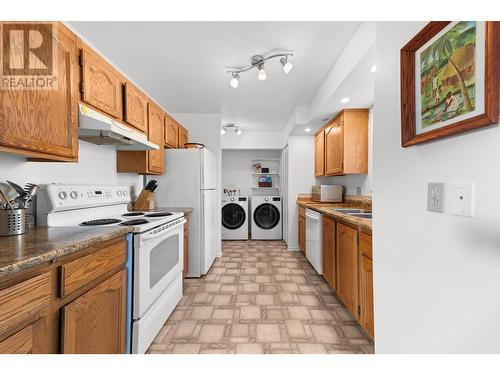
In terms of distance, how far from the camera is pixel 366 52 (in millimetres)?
1566

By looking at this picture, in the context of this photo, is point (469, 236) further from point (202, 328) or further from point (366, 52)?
point (202, 328)

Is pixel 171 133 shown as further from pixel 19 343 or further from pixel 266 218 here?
pixel 266 218

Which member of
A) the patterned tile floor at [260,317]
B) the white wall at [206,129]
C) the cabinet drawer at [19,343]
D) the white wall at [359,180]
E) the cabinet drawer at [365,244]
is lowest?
the patterned tile floor at [260,317]

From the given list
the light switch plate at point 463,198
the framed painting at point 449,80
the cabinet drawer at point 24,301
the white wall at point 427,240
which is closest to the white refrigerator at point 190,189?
the cabinet drawer at point 24,301

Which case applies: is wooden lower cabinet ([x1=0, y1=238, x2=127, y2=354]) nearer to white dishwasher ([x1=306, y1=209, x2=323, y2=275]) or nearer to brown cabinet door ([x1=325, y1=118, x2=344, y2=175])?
white dishwasher ([x1=306, y1=209, x2=323, y2=275])

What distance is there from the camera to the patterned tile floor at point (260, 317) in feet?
5.19

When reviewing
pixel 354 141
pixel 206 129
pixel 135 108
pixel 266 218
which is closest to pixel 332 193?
pixel 354 141

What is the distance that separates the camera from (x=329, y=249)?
235 centimetres

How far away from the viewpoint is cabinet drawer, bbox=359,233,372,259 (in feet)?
4.91

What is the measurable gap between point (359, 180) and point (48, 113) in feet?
10.4

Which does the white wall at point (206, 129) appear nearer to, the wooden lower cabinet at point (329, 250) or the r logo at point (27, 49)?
the wooden lower cabinet at point (329, 250)

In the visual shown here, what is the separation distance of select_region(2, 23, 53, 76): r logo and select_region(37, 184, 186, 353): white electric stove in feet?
2.34

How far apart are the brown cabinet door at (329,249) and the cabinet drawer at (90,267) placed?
1813 mm
